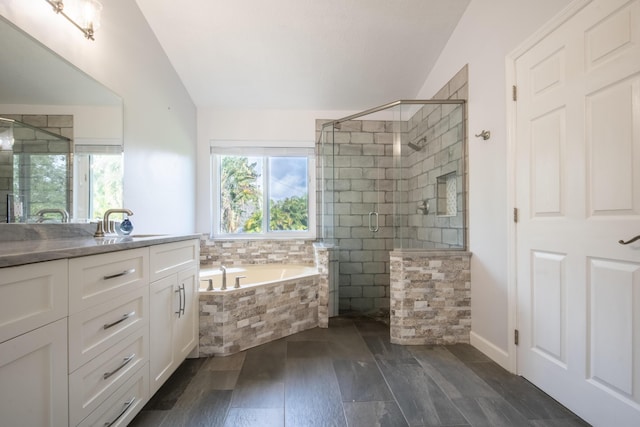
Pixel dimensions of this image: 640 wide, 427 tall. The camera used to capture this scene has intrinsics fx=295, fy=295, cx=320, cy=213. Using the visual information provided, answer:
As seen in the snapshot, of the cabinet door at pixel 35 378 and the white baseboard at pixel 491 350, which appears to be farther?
the white baseboard at pixel 491 350

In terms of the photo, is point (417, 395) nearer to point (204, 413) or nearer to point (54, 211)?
point (204, 413)

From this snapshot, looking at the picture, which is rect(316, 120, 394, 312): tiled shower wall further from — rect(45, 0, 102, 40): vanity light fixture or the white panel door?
rect(45, 0, 102, 40): vanity light fixture

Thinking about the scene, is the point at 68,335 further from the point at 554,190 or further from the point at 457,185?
the point at 457,185

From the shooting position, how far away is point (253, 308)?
7.60 ft

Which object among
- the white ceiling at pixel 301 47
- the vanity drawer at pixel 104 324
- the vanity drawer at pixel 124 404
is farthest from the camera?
the white ceiling at pixel 301 47

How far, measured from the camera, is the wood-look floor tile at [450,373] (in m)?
1.67

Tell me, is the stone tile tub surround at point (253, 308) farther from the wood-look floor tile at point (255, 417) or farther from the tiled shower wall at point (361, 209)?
the wood-look floor tile at point (255, 417)

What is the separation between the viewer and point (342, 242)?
11.2 feet

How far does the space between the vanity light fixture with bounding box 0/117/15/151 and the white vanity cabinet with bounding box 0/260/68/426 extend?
2.63 feet

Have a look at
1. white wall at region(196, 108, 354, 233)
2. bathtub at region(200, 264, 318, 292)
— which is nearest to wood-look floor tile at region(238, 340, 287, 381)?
bathtub at region(200, 264, 318, 292)

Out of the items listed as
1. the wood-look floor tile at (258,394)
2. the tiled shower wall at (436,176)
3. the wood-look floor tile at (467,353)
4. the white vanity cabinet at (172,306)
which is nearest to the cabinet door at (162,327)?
the white vanity cabinet at (172,306)

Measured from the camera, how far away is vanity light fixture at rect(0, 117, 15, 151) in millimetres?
1295

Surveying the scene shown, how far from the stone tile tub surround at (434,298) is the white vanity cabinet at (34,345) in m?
2.06

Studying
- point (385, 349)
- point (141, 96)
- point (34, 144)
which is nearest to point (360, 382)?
point (385, 349)
